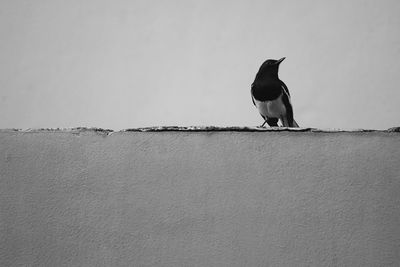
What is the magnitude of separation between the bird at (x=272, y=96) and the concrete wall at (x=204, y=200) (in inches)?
95.9

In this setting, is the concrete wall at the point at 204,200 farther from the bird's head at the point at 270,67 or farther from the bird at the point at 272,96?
the bird's head at the point at 270,67

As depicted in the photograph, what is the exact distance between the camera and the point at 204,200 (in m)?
1.12

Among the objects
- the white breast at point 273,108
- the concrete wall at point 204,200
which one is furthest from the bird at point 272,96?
the concrete wall at point 204,200

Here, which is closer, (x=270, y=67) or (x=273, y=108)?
(x=273, y=108)

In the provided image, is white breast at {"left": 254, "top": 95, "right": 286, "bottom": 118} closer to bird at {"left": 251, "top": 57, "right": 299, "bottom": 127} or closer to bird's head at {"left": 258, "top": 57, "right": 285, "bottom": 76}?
bird at {"left": 251, "top": 57, "right": 299, "bottom": 127}

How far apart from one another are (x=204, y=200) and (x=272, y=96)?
2.55 meters

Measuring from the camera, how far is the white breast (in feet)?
11.7

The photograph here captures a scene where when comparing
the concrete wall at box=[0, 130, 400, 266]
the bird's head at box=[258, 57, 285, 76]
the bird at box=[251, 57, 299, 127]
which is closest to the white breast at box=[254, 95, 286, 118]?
the bird at box=[251, 57, 299, 127]

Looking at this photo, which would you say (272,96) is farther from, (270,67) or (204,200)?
(204,200)

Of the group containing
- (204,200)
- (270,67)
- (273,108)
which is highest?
(270,67)

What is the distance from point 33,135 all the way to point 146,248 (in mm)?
433

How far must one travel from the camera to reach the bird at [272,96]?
11.7 ft

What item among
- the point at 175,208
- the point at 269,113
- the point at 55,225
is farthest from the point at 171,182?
the point at 269,113

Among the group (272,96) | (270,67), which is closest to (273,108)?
(272,96)
